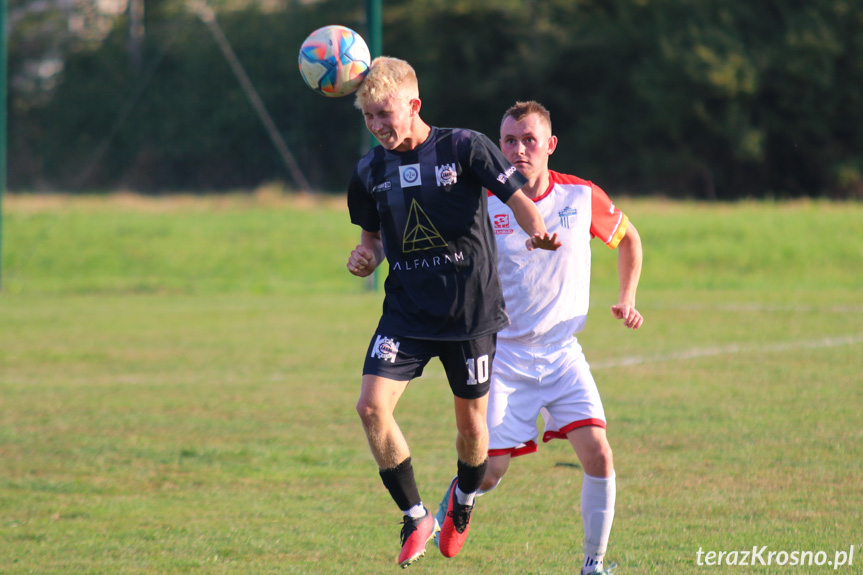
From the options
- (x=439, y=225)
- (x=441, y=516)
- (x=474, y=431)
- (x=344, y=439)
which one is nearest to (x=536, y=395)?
(x=474, y=431)

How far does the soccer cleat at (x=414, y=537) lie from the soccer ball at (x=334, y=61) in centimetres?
185

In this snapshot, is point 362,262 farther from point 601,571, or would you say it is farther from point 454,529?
point 601,571

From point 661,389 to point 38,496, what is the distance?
4996 millimetres

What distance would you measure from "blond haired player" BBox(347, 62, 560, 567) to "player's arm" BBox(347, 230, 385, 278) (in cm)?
2

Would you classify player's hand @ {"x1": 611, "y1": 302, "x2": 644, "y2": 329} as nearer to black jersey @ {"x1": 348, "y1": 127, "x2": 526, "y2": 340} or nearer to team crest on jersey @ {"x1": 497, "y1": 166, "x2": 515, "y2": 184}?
black jersey @ {"x1": 348, "y1": 127, "x2": 526, "y2": 340}

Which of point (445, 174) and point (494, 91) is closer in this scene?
point (445, 174)

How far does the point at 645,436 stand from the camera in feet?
21.9

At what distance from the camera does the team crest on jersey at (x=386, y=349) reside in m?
4.18

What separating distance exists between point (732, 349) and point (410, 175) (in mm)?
7136

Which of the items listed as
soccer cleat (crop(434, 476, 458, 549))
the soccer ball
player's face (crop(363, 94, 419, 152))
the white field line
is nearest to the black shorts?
soccer cleat (crop(434, 476, 458, 549))

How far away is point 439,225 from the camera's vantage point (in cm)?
416

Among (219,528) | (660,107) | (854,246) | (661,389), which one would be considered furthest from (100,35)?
(219,528)

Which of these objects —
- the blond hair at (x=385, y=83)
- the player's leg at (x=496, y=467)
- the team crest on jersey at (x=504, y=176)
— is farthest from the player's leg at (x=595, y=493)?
the blond hair at (x=385, y=83)

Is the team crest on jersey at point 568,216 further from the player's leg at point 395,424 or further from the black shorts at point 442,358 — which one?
the player's leg at point 395,424
